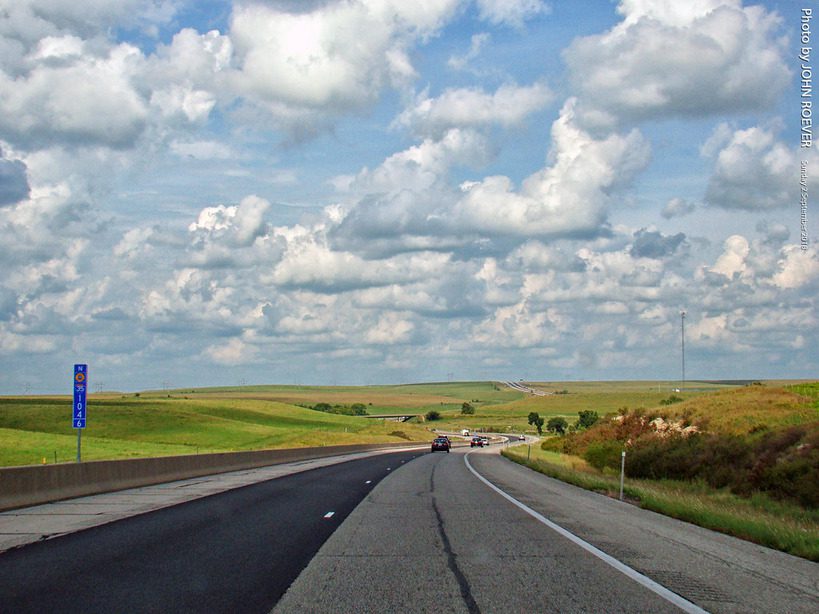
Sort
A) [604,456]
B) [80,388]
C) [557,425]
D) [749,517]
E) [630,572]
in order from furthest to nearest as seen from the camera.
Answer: [557,425]
[604,456]
[80,388]
[749,517]
[630,572]

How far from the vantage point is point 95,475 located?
22.4 meters

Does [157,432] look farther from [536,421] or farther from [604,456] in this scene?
[536,421]

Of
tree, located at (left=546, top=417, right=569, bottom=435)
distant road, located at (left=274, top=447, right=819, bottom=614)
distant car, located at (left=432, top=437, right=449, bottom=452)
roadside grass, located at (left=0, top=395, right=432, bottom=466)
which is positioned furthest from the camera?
tree, located at (left=546, top=417, right=569, bottom=435)

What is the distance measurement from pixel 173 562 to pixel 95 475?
40.6 ft

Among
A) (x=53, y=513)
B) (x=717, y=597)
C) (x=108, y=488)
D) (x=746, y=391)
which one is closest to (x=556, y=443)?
(x=746, y=391)

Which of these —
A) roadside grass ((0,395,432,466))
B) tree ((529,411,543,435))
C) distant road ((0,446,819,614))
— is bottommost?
tree ((529,411,543,435))

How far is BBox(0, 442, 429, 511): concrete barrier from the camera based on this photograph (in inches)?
720

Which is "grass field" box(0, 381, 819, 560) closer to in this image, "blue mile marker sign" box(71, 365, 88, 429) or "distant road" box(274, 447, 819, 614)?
"distant road" box(274, 447, 819, 614)

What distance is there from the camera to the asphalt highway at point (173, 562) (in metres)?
8.66

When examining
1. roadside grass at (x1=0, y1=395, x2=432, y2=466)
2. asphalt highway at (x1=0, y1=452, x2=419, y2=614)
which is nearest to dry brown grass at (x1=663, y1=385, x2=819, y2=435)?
asphalt highway at (x1=0, y1=452, x2=419, y2=614)

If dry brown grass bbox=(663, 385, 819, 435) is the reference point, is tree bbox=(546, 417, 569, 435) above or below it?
below

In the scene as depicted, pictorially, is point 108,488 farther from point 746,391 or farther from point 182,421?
point 182,421

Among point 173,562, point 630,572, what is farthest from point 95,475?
point 630,572

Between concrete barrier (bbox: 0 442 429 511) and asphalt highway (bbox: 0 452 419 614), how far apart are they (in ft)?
10.0
